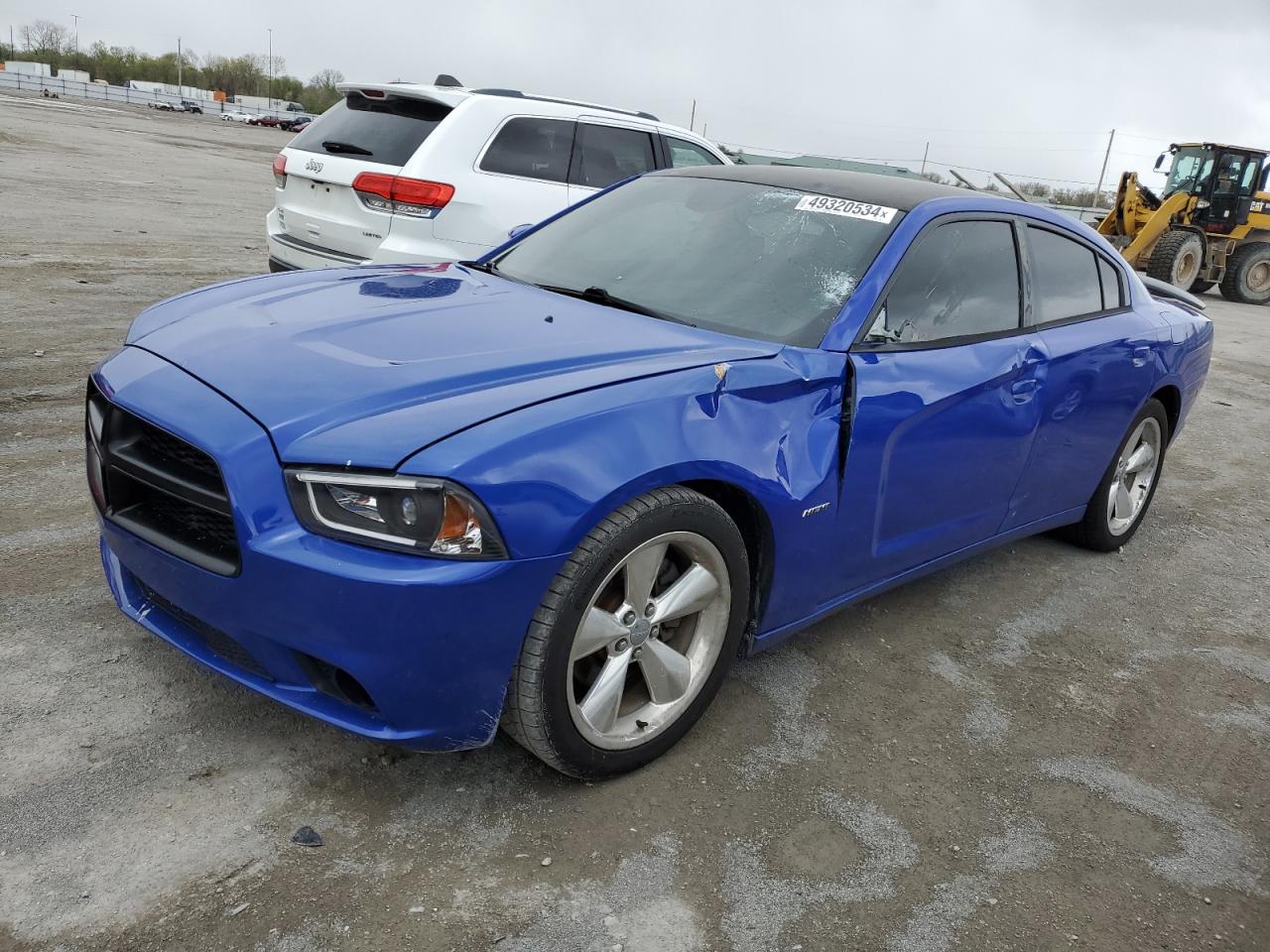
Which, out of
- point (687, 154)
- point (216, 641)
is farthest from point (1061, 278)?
point (687, 154)

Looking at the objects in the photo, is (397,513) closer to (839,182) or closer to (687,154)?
(839,182)

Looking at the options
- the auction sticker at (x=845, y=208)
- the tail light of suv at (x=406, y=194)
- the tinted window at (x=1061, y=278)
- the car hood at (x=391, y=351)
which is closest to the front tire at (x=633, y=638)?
the car hood at (x=391, y=351)

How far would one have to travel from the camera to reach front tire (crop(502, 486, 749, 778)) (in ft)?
7.91

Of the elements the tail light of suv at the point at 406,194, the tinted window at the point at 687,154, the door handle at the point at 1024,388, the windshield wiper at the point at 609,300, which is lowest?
the door handle at the point at 1024,388

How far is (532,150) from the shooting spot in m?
6.89

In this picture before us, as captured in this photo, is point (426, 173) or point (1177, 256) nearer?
point (426, 173)

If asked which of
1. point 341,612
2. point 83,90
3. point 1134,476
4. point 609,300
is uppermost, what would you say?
point 83,90

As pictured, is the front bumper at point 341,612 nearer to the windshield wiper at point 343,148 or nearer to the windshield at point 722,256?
the windshield at point 722,256

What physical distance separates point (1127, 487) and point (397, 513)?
3850 millimetres

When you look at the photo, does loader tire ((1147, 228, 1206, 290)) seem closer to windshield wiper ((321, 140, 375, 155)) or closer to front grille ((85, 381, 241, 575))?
windshield wiper ((321, 140, 375, 155))

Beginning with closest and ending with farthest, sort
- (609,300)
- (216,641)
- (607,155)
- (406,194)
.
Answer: (216,641) < (609,300) < (406,194) < (607,155)

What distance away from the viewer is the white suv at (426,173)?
6.22 meters

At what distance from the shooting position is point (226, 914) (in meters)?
2.14

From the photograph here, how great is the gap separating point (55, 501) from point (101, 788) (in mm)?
1969
